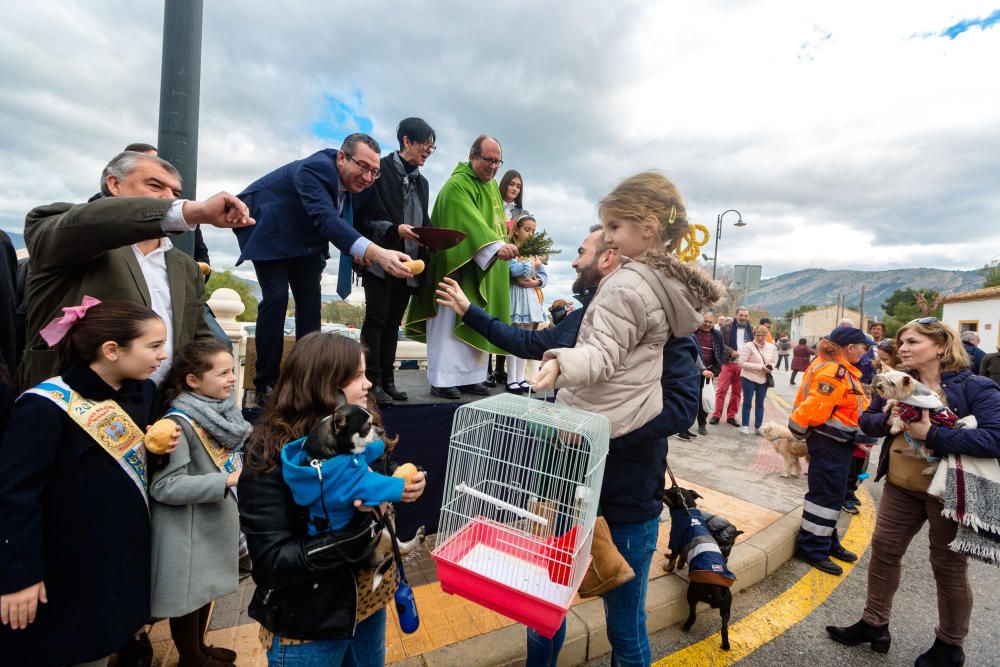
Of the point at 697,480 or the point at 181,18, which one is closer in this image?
the point at 181,18

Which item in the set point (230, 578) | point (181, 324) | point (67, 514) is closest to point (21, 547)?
point (67, 514)

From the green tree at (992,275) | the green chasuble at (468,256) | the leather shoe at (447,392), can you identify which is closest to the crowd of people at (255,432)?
A: the green chasuble at (468,256)

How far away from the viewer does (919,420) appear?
8.72 ft

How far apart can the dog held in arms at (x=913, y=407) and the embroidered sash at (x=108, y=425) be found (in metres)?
3.64

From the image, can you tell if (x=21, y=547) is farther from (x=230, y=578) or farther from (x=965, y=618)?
(x=965, y=618)

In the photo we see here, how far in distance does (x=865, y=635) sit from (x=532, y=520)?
8.57 feet

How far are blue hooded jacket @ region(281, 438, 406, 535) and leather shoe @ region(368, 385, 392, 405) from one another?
1749 mm

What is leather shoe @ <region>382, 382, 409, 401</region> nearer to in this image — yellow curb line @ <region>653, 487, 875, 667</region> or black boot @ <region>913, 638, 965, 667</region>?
yellow curb line @ <region>653, 487, 875, 667</region>

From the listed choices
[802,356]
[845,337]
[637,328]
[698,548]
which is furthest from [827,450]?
[802,356]

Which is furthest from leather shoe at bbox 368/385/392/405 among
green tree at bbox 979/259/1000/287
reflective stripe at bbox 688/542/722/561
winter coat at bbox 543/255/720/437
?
green tree at bbox 979/259/1000/287

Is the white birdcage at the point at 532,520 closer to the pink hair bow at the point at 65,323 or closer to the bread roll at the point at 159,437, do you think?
the bread roll at the point at 159,437

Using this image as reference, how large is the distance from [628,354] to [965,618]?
269cm

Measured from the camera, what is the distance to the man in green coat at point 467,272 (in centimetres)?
358

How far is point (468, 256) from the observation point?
353 cm
